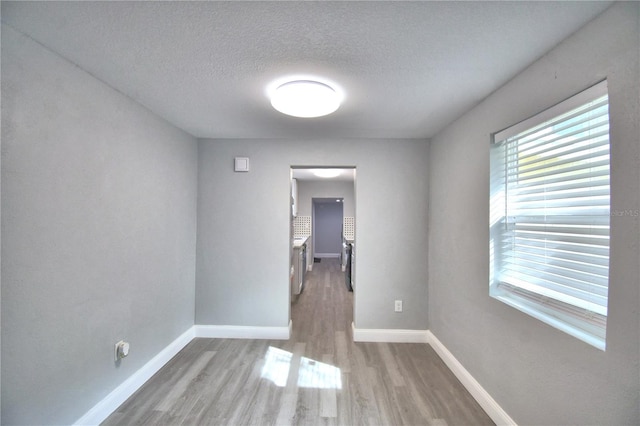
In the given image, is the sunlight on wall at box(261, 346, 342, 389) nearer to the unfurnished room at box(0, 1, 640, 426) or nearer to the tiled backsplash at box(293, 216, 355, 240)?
the unfurnished room at box(0, 1, 640, 426)

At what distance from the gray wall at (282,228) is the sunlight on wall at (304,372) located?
47 cm

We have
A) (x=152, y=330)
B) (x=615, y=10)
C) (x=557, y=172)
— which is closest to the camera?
(x=615, y=10)

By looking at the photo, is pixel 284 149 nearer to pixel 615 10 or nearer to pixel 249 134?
pixel 249 134

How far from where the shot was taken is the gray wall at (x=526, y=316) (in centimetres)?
95

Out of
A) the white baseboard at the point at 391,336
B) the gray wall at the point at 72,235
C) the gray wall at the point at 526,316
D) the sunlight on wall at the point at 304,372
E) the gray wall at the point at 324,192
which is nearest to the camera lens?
the gray wall at the point at 526,316

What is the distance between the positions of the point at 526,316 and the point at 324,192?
5.75 meters

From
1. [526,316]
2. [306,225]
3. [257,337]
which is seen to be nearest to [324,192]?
[306,225]

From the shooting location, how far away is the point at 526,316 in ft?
4.69

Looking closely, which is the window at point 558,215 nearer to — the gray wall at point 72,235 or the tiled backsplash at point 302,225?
the gray wall at point 72,235

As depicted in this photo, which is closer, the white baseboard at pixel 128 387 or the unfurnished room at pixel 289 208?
the unfurnished room at pixel 289 208

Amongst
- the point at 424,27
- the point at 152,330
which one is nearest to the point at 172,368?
the point at 152,330

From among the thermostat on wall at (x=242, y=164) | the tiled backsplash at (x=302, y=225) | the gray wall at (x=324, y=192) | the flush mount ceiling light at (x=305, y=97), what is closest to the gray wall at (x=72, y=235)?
the thermostat on wall at (x=242, y=164)

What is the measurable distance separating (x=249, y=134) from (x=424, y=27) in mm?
1991

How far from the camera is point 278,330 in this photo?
9.29 feet
